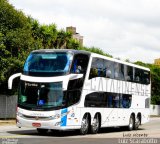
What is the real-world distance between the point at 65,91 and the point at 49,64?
151cm

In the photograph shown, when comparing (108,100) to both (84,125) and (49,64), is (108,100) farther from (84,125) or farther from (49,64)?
(49,64)

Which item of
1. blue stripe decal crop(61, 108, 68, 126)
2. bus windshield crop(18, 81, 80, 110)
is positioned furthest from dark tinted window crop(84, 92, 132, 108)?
bus windshield crop(18, 81, 80, 110)

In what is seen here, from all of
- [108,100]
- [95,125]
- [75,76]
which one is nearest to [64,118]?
[75,76]

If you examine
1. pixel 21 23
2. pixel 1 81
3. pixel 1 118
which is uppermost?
pixel 21 23

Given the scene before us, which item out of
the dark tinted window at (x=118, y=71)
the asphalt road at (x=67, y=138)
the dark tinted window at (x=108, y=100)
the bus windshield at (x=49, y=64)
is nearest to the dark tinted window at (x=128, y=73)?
the dark tinted window at (x=118, y=71)

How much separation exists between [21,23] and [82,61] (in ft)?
49.9

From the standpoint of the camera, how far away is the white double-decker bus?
22.4 m

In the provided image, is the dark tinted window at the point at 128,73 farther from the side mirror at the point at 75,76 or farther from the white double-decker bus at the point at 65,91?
the side mirror at the point at 75,76

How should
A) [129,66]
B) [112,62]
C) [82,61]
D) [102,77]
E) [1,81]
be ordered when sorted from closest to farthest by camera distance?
[82,61] → [102,77] → [112,62] → [129,66] → [1,81]

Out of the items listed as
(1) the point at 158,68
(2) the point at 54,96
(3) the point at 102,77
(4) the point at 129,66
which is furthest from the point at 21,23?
(1) the point at 158,68

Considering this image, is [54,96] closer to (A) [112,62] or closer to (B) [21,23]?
(A) [112,62]

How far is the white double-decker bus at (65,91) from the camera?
73.6ft

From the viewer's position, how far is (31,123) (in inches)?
883

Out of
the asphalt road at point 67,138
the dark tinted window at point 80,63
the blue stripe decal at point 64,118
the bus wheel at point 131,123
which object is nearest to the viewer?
the asphalt road at point 67,138
